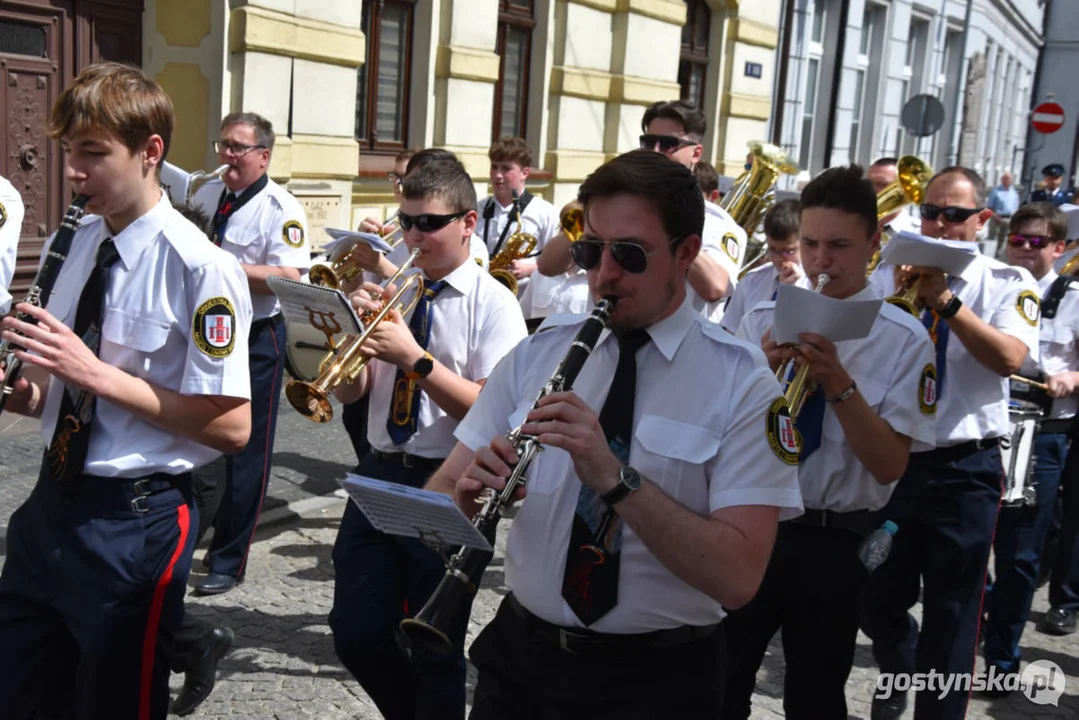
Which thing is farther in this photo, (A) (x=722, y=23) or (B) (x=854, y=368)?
(A) (x=722, y=23)

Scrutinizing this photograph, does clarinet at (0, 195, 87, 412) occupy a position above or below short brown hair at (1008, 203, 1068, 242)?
below

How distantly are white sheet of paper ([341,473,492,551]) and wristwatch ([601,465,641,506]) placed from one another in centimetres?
27

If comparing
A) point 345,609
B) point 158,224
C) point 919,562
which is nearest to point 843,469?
point 919,562

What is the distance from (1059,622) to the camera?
6.21m

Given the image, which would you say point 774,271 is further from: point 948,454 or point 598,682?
point 598,682

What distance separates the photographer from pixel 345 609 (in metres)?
3.79

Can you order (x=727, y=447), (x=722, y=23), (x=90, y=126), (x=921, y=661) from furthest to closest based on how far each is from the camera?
1. (x=722, y=23)
2. (x=921, y=661)
3. (x=90, y=126)
4. (x=727, y=447)

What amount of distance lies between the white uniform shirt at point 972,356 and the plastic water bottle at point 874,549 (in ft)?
2.24

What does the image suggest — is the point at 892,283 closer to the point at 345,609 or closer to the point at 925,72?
the point at 345,609

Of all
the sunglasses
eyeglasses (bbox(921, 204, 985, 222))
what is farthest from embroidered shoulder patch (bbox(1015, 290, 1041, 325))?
the sunglasses

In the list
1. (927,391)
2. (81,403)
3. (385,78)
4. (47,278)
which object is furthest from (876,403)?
(385,78)

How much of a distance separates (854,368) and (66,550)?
2404 millimetres

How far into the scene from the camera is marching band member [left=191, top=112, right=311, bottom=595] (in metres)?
5.81

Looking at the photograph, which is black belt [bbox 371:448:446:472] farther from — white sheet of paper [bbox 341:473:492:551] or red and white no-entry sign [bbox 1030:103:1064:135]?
red and white no-entry sign [bbox 1030:103:1064:135]
